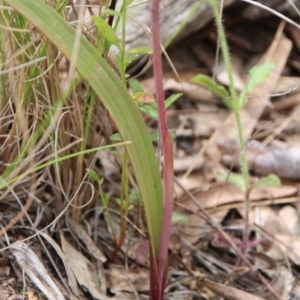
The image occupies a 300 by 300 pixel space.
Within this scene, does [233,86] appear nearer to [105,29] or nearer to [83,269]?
[105,29]

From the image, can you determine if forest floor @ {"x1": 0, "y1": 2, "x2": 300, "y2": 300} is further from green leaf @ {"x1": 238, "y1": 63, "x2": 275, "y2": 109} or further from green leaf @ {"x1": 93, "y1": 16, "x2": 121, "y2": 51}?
green leaf @ {"x1": 93, "y1": 16, "x2": 121, "y2": 51}

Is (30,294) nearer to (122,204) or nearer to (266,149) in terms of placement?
(122,204)

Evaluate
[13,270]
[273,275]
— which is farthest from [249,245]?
[13,270]

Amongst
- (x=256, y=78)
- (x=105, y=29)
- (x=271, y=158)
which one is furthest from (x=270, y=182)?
(x=105, y=29)

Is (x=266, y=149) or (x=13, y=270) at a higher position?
(x=13, y=270)

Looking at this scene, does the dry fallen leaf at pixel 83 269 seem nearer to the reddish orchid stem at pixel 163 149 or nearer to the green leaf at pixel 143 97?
the reddish orchid stem at pixel 163 149

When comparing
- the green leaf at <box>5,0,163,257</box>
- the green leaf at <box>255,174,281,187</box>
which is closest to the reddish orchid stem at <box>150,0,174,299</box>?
the green leaf at <box>5,0,163,257</box>
